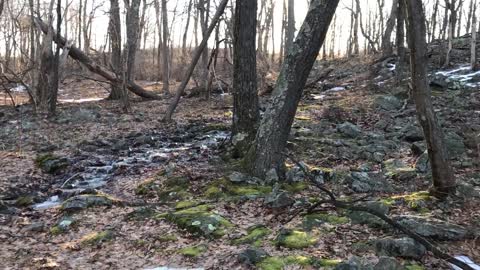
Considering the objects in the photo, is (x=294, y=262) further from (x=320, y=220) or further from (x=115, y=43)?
(x=115, y=43)

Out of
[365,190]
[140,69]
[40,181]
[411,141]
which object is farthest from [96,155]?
[140,69]

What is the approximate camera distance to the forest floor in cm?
465

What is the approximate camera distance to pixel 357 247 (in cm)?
450

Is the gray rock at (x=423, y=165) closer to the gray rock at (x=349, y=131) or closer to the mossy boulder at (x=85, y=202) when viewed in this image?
the gray rock at (x=349, y=131)

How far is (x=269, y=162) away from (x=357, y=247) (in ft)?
8.25

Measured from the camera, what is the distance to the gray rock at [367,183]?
6.40 metres

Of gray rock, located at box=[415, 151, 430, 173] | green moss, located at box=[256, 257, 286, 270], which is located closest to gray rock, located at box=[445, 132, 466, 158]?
gray rock, located at box=[415, 151, 430, 173]

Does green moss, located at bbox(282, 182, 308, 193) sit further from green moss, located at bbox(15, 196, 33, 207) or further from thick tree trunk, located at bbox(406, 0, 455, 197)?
green moss, located at bbox(15, 196, 33, 207)

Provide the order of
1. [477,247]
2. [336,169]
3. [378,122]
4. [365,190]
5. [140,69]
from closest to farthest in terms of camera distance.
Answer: [477,247]
[365,190]
[336,169]
[378,122]
[140,69]

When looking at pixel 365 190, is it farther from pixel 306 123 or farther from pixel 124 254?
pixel 306 123

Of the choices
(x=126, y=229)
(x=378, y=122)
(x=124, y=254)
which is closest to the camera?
(x=124, y=254)

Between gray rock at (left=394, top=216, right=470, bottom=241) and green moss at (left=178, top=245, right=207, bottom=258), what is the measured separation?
86.6 inches

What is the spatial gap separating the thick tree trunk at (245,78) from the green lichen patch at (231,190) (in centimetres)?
132

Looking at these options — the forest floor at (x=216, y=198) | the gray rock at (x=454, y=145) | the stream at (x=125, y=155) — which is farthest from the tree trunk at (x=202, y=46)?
the gray rock at (x=454, y=145)
